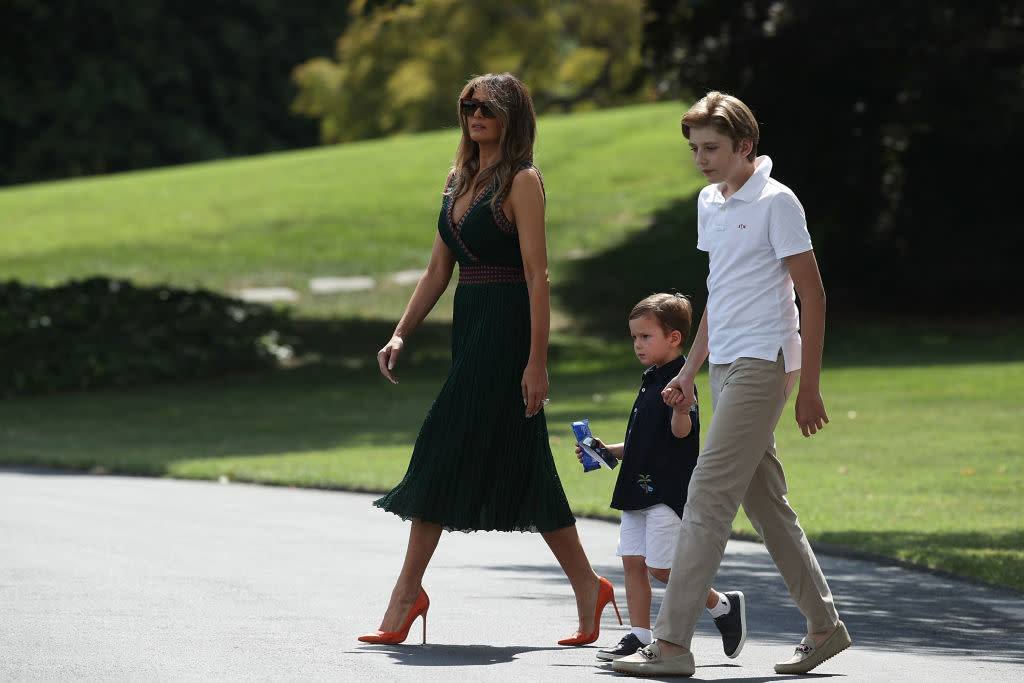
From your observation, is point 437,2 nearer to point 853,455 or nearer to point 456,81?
point 456,81

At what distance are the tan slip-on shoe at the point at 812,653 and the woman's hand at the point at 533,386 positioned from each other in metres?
1.26

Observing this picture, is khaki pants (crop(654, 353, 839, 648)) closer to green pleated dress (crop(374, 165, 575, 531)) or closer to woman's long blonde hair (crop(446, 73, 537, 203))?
green pleated dress (crop(374, 165, 575, 531))

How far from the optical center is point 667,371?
→ 19.2 feet

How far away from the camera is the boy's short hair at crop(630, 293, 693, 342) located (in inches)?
230

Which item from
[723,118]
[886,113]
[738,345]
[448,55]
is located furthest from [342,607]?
[448,55]

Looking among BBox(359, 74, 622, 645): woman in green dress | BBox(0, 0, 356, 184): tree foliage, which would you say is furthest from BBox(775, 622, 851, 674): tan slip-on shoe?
BBox(0, 0, 356, 184): tree foliage

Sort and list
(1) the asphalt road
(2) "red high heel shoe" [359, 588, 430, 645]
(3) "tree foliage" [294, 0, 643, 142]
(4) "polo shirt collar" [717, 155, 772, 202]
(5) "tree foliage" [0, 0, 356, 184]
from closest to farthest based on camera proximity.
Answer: (4) "polo shirt collar" [717, 155, 772, 202] < (1) the asphalt road < (2) "red high heel shoe" [359, 588, 430, 645] < (5) "tree foliage" [0, 0, 356, 184] < (3) "tree foliage" [294, 0, 643, 142]

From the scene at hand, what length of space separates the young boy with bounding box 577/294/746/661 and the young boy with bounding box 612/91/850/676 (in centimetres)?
33

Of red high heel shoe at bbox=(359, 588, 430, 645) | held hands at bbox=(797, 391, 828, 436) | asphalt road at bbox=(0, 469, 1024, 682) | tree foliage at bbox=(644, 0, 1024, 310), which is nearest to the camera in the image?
held hands at bbox=(797, 391, 828, 436)

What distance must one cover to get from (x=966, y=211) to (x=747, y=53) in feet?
14.2

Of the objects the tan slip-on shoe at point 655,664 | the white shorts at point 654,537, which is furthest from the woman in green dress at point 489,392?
the tan slip-on shoe at point 655,664

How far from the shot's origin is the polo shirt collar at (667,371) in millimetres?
5840

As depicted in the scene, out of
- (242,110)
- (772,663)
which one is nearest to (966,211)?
(772,663)

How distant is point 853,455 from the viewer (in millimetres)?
13688
